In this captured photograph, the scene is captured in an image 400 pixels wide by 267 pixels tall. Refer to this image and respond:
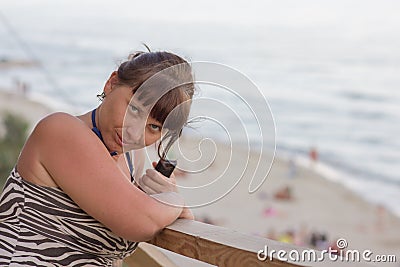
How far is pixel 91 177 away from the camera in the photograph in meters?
1.07

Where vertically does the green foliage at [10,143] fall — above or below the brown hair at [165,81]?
below

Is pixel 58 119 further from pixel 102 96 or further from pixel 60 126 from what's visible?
pixel 102 96

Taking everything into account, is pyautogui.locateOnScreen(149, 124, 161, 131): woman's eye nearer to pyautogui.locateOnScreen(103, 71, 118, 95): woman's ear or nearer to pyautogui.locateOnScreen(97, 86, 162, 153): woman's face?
pyautogui.locateOnScreen(97, 86, 162, 153): woman's face

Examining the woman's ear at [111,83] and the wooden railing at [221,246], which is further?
the woman's ear at [111,83]

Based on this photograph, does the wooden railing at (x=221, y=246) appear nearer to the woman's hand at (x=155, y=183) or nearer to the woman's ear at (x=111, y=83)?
the woman's hand at (x=155, y=183)

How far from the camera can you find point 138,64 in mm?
1134

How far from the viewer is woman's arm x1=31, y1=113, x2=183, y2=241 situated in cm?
107

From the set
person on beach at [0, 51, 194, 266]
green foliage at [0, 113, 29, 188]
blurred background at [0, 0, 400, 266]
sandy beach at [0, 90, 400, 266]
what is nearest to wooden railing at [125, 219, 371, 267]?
person on beach at [0, 51, 194, 266]

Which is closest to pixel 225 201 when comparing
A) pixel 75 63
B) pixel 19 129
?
pixel 19 129

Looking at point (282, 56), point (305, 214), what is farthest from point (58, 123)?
point (282, 56)

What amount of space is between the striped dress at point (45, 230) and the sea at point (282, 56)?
33 cm

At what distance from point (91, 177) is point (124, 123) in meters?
0.11

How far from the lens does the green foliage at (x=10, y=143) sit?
232 inches

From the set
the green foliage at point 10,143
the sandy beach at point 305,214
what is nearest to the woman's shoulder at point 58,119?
the green foliage at point 10,143
